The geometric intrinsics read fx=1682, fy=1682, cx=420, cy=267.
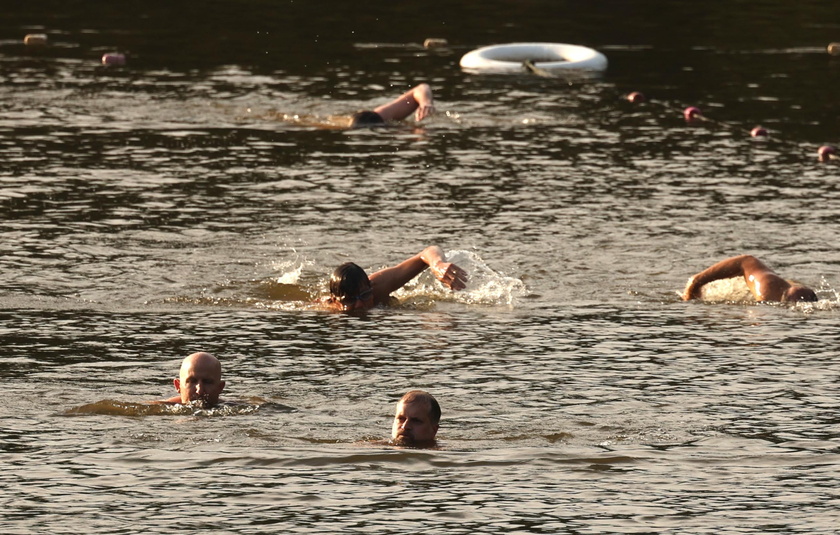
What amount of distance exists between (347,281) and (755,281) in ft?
12.6

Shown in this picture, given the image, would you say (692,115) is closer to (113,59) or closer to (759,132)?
(759,132)

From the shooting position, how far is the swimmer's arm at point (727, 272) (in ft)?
52.1

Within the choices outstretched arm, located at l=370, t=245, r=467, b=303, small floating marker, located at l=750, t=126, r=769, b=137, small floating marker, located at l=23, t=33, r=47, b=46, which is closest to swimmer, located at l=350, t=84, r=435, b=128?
small floating marker, located at l=750, t=126, r=769, b=137

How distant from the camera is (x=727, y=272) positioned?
52.3ft

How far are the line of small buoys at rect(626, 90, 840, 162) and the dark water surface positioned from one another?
252 mm

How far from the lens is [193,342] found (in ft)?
47.3

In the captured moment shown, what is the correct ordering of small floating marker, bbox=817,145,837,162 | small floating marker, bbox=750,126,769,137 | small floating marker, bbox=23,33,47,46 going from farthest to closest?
1. small floating marker, bbox=23,33,47,46
2. small floating marker, bbox=750,126,769,137
3. small floating marker, bbox=817,145,837,162

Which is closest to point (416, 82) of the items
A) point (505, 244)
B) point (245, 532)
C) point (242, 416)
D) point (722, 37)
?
point (722, 37)

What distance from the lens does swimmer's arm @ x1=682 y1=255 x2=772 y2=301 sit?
52.1 ft

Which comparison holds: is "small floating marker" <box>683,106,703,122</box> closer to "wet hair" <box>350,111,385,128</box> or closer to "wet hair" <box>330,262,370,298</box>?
"wet hair" <box>350,111,385,128</box>

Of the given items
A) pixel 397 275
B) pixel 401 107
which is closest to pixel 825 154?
pixel 401 107

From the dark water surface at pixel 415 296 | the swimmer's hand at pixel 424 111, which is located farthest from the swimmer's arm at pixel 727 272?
the swimmer's hand at pixel 424 111

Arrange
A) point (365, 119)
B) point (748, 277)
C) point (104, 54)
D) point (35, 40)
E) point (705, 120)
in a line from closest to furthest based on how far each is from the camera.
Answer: point (748, 277) → point (365, 119) → point (705, 120) → point (104, 54) → point (35, 40)

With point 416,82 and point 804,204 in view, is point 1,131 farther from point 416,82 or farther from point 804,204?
point 804,204
